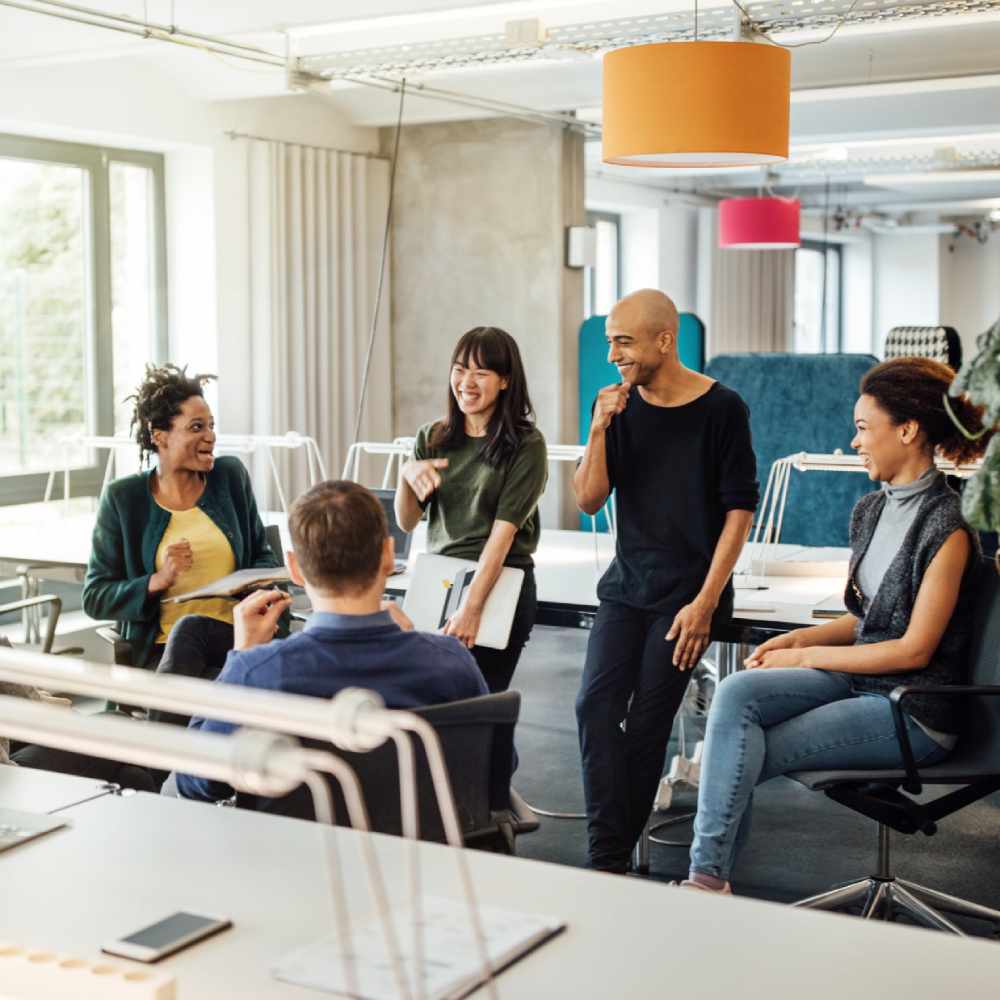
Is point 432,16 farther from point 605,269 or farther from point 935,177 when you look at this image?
point 605,269

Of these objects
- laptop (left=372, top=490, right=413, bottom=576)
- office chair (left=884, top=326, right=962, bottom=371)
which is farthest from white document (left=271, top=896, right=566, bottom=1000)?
office chair (left=884, top=326, right=962, bottom=371)

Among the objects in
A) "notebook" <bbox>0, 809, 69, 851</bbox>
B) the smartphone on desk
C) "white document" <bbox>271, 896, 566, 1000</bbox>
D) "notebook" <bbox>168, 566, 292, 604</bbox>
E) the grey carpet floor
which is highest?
"notebook" <bbox>168, 566, 292, 604</bbox>

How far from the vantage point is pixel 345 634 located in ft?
7.13

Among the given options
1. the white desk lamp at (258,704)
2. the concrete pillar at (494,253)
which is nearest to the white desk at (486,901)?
the white desk lamp at (258,704)

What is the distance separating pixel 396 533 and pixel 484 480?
0.65 m

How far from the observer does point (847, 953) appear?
148cm

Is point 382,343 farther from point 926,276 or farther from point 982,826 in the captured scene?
Answer: point 926,276

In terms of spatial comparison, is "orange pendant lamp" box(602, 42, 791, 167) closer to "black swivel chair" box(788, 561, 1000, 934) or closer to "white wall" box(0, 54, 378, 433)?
"black swivel chair" box(788, 561, 1000, 934)

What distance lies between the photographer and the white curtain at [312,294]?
7.41 m

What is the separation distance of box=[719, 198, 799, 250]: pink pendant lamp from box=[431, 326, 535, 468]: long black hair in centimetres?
683

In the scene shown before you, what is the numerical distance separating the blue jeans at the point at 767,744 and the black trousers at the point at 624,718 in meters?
0.28

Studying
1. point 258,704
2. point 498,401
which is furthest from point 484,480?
point 258,704

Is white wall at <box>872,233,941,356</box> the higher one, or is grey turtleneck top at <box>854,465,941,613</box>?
white wall at <box>872,233,941,356</box>

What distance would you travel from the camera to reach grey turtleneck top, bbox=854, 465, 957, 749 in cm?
307
